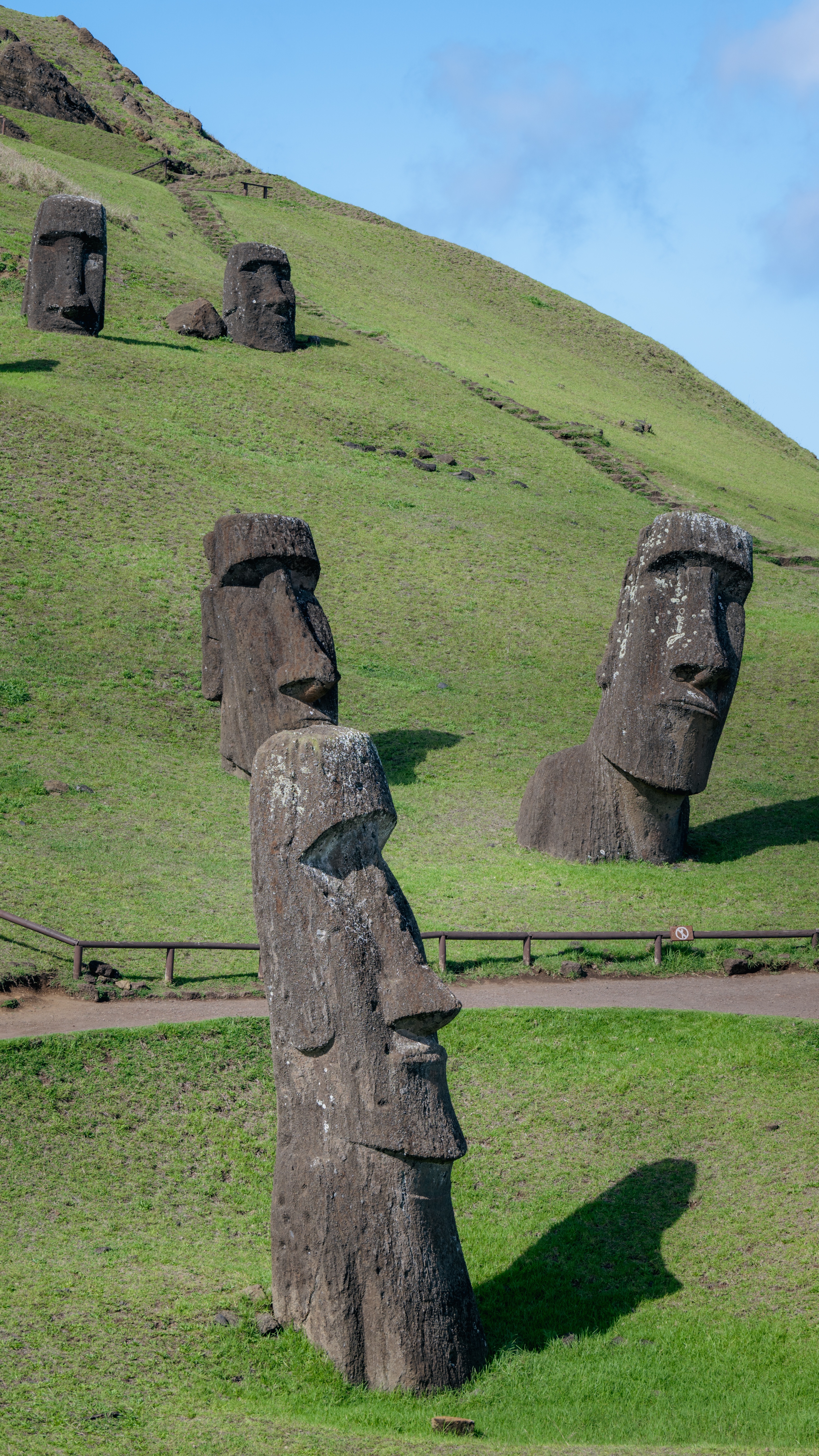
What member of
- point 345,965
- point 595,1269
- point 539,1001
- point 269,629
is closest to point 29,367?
point 269,629

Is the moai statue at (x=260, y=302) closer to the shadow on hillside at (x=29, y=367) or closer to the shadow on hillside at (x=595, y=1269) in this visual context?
the shadow on hillside at (x=29, y=367)

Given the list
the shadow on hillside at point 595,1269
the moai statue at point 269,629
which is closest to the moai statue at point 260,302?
Result: the moai statue at point 269,629

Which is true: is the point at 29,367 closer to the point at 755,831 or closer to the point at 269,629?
the point at 269,629

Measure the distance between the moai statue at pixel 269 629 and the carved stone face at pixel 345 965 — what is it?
11283mm

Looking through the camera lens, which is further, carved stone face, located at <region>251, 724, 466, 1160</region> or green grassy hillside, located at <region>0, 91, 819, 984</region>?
green grassy hillside, located at <region>0, 91, 819, 984</region>

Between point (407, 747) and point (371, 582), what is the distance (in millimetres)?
8524

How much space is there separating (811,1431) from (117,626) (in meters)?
21.8

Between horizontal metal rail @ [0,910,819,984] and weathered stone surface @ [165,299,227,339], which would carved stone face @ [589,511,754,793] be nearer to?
horizontal metal rail @ [0,910,819,984]

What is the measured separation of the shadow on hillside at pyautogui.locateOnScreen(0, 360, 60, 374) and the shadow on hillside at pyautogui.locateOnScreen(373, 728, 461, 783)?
17.8 meters

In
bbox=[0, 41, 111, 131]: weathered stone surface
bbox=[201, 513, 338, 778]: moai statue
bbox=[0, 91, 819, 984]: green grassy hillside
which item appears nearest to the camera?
bbox=[0, 91, 819, 984]: green grassy hillside

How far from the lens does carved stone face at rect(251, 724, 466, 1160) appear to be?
29.1ft

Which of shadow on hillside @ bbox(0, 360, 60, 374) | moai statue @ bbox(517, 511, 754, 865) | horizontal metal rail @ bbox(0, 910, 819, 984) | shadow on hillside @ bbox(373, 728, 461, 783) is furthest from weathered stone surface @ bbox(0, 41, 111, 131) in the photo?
horizontal metal rail @ bbox(0, 910, 819, 984)

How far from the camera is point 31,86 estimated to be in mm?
71438

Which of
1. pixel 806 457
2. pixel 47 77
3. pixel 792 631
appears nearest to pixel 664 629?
pixel 792 631
